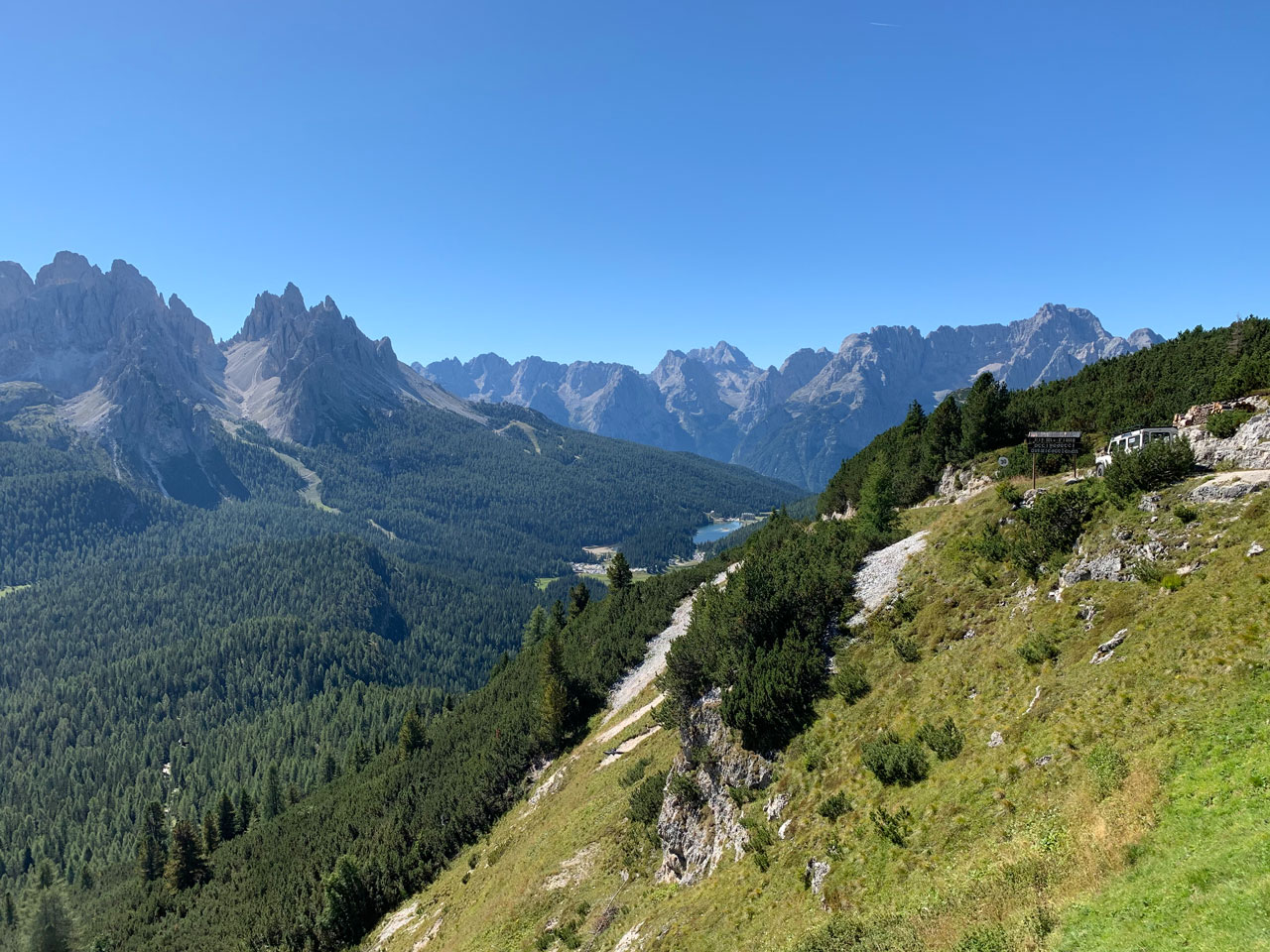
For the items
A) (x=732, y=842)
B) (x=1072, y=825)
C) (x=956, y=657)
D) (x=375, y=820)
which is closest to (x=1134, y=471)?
(x=956, y=657)

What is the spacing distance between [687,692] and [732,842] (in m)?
12.1

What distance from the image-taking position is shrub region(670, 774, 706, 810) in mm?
37562

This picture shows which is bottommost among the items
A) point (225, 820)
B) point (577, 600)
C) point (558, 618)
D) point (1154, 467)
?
point (225, 820)

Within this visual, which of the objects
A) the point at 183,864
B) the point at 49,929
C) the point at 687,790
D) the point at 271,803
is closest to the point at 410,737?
the point at 183,864

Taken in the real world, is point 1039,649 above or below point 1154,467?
below

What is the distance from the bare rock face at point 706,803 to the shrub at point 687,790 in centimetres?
6

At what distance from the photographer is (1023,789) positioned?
73.6 feet

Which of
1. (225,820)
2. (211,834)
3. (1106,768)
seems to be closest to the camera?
(1106,768)

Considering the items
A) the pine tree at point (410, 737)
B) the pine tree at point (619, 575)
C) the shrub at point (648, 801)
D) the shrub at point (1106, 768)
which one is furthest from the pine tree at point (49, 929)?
the shrub at point (1106, 768)

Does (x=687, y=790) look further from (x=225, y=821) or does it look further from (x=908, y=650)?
(x=225, y=821)

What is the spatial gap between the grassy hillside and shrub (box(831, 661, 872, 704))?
0.55 metres

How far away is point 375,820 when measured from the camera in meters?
85.5

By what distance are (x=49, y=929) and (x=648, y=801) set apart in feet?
341

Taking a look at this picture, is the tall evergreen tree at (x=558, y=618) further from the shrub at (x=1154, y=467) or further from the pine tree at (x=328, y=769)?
the shrub at (x=1154, y=467)
